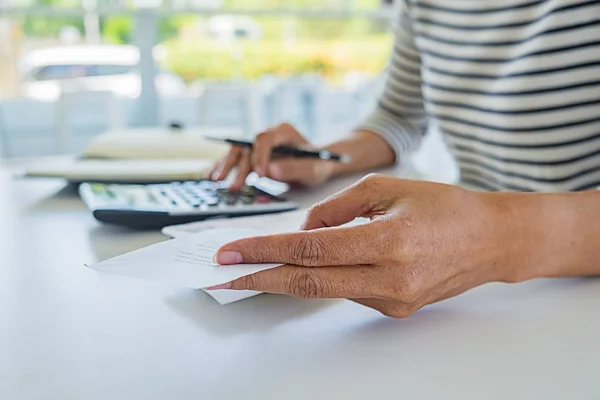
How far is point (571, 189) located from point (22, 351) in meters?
0.61

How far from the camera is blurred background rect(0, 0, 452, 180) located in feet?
10.9

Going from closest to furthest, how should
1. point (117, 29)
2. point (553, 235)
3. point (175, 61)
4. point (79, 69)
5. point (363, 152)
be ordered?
1. point (553, 235)
2. point (363, 152)
3. point (117, 29)
4. point (79, 69)
5. point (175, 61)

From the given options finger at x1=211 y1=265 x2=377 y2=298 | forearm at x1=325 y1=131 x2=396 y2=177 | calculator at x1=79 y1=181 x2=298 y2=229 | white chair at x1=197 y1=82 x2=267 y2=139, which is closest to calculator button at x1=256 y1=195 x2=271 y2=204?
calculator at x1=79 y1=181 x2=298 y2=229

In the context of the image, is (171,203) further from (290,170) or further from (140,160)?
(140,160)

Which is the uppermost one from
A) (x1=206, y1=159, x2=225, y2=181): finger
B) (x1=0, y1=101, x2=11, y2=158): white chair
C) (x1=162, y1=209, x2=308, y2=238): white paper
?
(x1=162, y1=209, x2=308, y2=238): white paper

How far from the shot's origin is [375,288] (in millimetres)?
418

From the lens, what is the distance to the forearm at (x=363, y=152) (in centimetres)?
96

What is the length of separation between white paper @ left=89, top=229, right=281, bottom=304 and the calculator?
15 cm

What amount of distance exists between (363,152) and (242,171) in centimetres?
23

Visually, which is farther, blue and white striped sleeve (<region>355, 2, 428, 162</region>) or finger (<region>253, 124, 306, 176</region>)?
blue and white striped sleeve (<region>355, 2, 428, 162</region>)

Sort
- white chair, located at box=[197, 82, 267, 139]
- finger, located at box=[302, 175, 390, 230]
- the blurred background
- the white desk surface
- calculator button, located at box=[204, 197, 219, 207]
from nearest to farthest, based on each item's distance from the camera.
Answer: the white desk surface < finger, located at box=[302, 175, 390, 230] < calculator button, located at box=[204, 197, 219, 207] < white chair, located at box=[197, 82, 267, 139] < the blurred background

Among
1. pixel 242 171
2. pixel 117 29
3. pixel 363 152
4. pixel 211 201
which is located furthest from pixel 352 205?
pixel 117 29

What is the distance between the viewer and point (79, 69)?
3547mm

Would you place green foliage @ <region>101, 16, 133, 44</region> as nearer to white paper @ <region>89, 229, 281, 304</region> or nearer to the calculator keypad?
the calculator keypad
